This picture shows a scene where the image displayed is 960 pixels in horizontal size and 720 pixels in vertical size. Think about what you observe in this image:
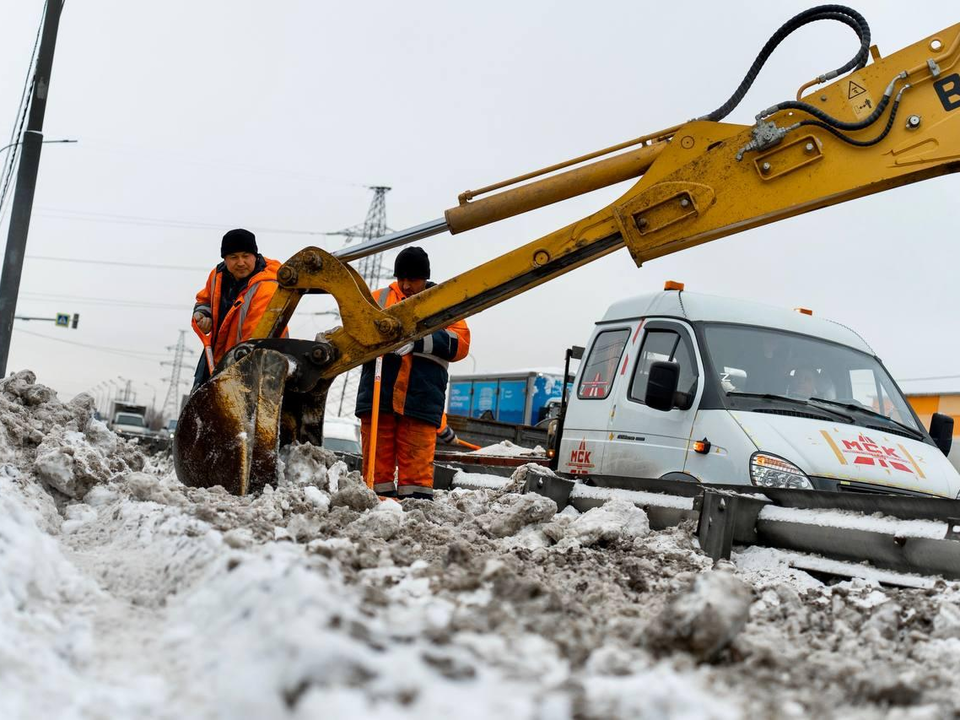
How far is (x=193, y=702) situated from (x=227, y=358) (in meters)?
3.44

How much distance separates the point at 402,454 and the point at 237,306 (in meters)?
1.47

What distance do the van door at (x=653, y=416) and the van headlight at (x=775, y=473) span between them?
1.95 ft

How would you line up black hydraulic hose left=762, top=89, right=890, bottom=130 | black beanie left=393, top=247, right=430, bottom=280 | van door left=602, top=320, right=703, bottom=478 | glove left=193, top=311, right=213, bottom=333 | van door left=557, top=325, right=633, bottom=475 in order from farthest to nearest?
van door left=557, top=325, right=633, bottom=475 → black beanie left=393, top=247, right=430, bottom=280 → glove left=193, top=311, right=213, bottom=333 → van door left=602, top=320, right=703, bottom=478 → black hydraulic hose left=762, top=89, right=890, bottom=130

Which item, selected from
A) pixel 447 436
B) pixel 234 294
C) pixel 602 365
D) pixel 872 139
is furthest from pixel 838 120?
pixel 447 436

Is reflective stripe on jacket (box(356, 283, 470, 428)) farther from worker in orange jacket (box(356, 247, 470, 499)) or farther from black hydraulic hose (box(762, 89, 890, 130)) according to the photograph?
black hydraulic hose (box(762, 89, 890, 130))

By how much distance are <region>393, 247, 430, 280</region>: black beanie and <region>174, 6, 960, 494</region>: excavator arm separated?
104 cm

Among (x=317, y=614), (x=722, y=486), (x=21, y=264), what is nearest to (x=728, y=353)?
(x=722, y=486)

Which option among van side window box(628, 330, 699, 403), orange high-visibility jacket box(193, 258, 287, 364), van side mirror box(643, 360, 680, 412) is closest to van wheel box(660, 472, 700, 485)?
van side mirror box(643, 360, 680, 412)

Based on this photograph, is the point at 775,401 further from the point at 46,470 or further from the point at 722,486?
the point at 46,470

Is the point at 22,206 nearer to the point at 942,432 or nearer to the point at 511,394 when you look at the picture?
the point at 942,432

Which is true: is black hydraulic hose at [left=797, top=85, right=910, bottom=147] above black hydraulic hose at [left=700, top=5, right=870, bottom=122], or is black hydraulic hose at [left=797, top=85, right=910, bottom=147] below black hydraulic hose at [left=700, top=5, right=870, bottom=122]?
below

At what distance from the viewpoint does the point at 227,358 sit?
507 centimetres

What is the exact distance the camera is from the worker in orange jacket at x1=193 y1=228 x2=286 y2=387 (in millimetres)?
5934

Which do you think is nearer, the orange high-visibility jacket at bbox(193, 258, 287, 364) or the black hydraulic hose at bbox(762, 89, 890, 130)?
the black hydraulic hose at bbox(762, 89, 890, 130)
